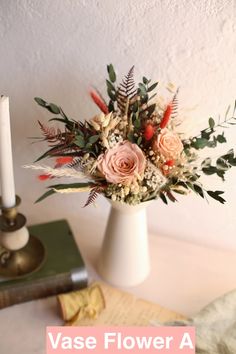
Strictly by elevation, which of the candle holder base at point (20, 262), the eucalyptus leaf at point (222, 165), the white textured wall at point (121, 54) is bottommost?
the candle holder base at point (20, 262)

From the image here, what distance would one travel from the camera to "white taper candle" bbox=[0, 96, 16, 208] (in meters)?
0.74

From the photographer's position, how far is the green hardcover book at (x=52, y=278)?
856mm

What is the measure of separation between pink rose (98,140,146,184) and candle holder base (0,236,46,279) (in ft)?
0.98

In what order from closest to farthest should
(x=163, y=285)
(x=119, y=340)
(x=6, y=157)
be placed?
1. (x=119, y=340)
2. (x=6, y=157)
3. (x=163, y=285)

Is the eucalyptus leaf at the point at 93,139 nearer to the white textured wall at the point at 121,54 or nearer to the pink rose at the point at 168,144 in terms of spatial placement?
A: the pink rose at the point at 168,144

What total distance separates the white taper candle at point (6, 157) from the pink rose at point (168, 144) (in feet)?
0.86

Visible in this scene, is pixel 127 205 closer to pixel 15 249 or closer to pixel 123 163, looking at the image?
pixel 123 163

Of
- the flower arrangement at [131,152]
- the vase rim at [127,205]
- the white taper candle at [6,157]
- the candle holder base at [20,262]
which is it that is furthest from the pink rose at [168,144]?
the candle holder base at [20,262]

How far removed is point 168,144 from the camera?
704 mm

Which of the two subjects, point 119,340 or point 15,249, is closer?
point 119,340

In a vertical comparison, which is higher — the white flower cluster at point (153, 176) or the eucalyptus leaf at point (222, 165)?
the eucalyptus leaf at point (222, 165)

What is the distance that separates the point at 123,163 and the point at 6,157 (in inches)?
8.9

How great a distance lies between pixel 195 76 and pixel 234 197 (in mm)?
290

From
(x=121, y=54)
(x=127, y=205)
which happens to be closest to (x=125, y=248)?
(x=127, y=205)
